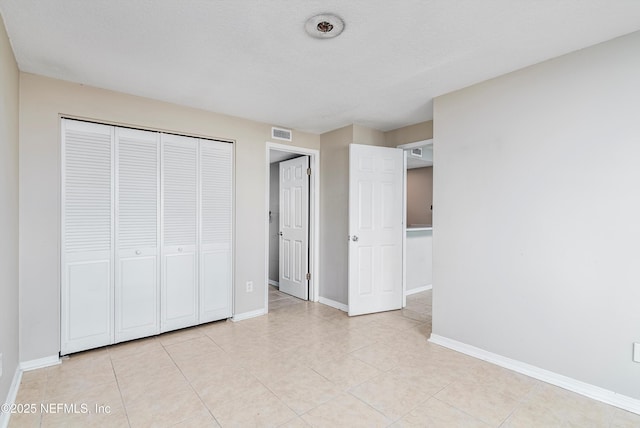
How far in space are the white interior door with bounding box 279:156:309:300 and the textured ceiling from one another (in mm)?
1691

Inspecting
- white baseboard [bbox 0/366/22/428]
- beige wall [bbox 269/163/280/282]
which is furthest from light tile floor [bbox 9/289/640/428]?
beige wall [bbox 269/163/280/282]

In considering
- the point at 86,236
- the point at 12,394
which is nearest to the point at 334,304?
the point at 86,236

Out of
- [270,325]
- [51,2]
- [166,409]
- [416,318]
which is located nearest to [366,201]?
[416,318]

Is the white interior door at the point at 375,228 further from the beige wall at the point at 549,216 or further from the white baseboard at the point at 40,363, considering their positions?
the white baseboard at the point at 40,363

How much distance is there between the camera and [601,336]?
204 centimetres

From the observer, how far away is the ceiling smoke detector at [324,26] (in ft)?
5.81

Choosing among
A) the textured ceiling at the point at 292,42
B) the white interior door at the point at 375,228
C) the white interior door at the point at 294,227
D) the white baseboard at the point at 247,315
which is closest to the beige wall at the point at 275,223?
the white interior door at the point at 294,227

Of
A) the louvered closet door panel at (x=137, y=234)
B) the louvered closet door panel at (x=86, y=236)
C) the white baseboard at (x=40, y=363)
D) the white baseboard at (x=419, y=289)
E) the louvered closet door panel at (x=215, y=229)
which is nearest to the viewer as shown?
the white baseboard at (x=40, y=363)

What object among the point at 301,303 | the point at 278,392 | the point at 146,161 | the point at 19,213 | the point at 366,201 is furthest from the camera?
the point at 301,303

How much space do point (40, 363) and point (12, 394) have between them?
1.56 feet

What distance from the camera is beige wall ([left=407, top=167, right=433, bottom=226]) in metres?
6.78

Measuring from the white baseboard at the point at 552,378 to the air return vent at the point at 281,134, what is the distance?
2896mm

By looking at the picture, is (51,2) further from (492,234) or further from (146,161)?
(492,234)

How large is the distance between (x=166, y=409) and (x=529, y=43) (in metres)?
3.31
